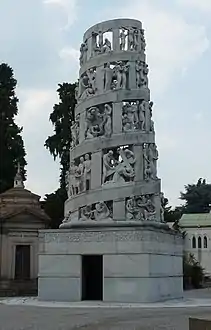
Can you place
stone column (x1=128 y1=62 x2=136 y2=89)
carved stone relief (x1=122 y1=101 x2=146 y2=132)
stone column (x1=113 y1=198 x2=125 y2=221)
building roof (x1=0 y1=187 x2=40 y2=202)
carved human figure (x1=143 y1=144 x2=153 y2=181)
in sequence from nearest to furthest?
stone column (x1=113 y1=198 x2=125 y2=221), carved human figure (x1=143 y1=144 x2=153 y2=181), carved stone relief (x1=122 y1=101 x2=146 y2=132), stone column (x1=128 y1=62 x2=136 y2=89), building roof (x1=0 y1=187 x2=40 y2=202)

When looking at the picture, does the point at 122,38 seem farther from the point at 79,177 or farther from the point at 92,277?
the point at 92,277

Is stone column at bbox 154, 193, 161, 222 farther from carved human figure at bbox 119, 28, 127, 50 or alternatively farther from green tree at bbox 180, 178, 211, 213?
green tree at bbox 180, 178, 211, 213

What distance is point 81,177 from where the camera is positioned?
24.1 meters

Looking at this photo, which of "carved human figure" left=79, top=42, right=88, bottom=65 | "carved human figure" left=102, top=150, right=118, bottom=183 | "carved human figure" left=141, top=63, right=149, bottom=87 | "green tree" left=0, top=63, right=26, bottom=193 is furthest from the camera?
"green tree" left=0, top=63, right=26, bottom=193

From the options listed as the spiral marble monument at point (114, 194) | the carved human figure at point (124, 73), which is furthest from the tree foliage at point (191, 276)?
the carved human figure at point (124, 73)

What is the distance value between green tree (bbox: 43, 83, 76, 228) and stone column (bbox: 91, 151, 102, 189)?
671 inches

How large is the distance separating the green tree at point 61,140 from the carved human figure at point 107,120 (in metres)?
17.2

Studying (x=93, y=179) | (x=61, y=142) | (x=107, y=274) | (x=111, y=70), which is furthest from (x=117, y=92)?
(x=61, y=142)

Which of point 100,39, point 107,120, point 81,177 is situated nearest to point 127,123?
point 107,120

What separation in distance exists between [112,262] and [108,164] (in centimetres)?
376

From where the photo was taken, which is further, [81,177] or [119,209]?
[81,177]

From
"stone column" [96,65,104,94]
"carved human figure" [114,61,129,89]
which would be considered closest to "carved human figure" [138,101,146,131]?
"carved human figure" [114,61,129,89]

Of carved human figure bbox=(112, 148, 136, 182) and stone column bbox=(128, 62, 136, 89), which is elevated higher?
stone column bbox=(128, 62, 136, 89)

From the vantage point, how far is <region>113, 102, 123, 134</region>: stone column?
23766 millimetres
